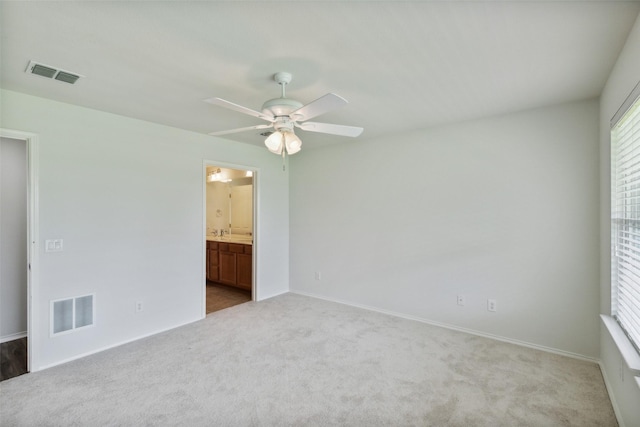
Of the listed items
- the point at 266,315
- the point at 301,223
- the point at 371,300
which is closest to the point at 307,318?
the point at 266,315

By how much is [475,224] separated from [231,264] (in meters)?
3.89

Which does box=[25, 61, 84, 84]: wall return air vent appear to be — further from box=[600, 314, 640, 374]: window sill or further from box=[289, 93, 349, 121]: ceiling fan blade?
box=[600, 314, 640, 374]: window sill

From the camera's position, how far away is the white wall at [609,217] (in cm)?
164

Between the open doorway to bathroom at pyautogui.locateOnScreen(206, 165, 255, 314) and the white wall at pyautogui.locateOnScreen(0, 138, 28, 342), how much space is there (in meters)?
2.01

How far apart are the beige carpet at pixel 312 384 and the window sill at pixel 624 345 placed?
0.53m

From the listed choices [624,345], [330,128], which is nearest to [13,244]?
[330,128]

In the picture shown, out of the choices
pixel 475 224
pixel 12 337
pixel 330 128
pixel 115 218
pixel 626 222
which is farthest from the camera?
pixel 475 224

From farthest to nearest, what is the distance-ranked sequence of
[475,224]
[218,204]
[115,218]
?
[218,204], [475,224], [115,218]

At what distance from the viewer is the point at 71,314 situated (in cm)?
273

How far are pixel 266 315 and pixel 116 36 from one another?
10.6ft

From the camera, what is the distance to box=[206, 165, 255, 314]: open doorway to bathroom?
15.9 feet

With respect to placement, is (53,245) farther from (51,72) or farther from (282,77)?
(282,77)

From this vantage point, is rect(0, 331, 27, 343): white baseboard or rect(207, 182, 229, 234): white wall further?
rect(207, 182, 229, 234): white wall

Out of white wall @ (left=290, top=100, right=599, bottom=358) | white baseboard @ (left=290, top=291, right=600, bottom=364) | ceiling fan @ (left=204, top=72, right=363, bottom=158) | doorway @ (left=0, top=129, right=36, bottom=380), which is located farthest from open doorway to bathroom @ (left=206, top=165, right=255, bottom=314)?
ceiling fan @ (left=204, top=72, right=363, bottom=158)
